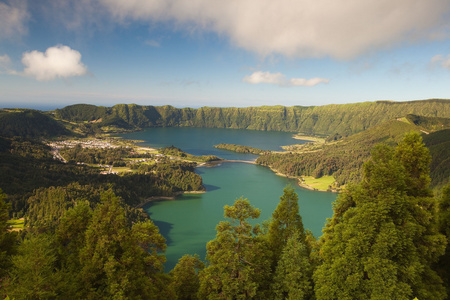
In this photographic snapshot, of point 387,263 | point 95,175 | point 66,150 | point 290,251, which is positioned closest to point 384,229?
point 387,263

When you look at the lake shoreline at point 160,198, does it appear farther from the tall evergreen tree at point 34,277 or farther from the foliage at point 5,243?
the tall evergreen tree at point 34,277

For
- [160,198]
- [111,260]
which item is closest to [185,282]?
[111,260]

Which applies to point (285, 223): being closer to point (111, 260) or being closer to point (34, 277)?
point (111, 260)

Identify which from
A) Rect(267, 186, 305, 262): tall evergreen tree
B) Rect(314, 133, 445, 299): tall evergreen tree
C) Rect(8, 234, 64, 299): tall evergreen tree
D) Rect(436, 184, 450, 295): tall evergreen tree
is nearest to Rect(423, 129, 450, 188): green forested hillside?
Rect(436, 184, 450, 295): tall evergreen tree

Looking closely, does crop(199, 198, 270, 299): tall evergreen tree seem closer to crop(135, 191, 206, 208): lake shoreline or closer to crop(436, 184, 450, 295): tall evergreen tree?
crop(436, 184, 450, 295): tall evergreen tree

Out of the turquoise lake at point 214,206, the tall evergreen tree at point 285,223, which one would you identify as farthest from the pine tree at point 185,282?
the turquoise lake at point 214,206

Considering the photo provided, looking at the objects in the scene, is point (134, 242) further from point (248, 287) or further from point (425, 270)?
point (425, 270)
